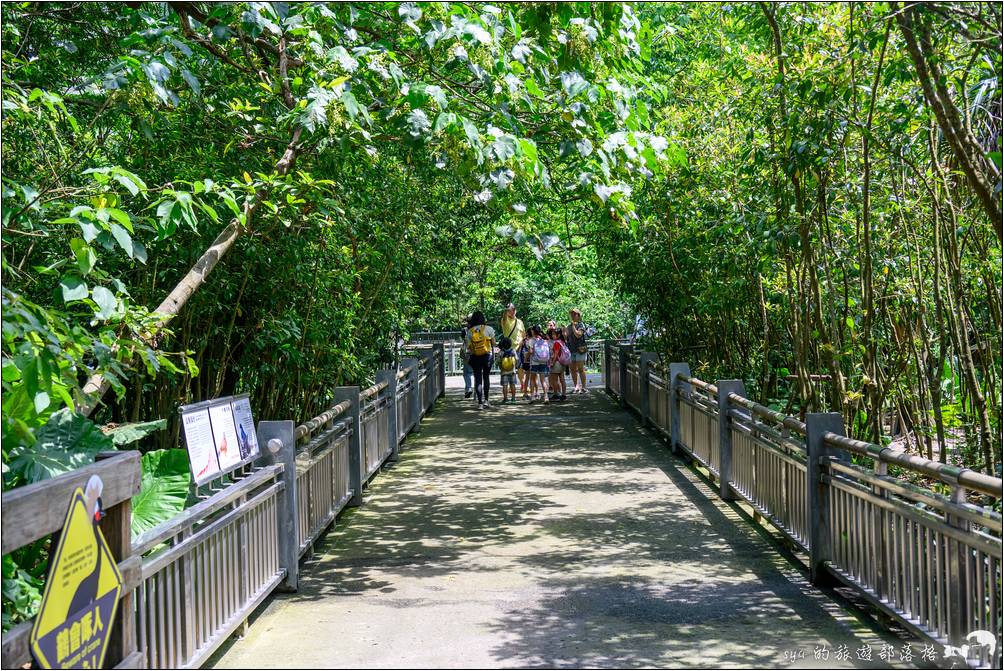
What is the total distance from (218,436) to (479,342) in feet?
39.5

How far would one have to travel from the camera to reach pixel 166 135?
22.0 ft

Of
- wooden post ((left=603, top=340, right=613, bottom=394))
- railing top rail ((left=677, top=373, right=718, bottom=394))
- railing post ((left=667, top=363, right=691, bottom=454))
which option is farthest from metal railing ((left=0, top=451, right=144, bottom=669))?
wooden post ((left=603, top=340, right=613, bottom=394))

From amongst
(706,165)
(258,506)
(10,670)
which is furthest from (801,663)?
(706,165)

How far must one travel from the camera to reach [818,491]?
20.1ft

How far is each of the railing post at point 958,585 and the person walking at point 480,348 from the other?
41.8 ft

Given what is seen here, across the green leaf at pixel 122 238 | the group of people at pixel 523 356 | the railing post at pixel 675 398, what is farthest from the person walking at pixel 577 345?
the green leaf at pixel 122 238

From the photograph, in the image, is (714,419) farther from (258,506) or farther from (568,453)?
(258,506)

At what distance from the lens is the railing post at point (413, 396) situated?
1352cm

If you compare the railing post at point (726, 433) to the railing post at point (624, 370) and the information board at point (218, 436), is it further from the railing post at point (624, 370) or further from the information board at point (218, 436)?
the railing post at point (624, 370)

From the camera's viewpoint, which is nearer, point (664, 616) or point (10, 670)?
point (10, 670)

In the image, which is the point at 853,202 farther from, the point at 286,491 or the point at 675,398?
the point at 286,491

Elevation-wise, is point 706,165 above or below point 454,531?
above

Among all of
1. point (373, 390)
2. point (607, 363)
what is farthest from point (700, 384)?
point (607, 363)

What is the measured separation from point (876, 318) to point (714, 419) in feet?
5.71
